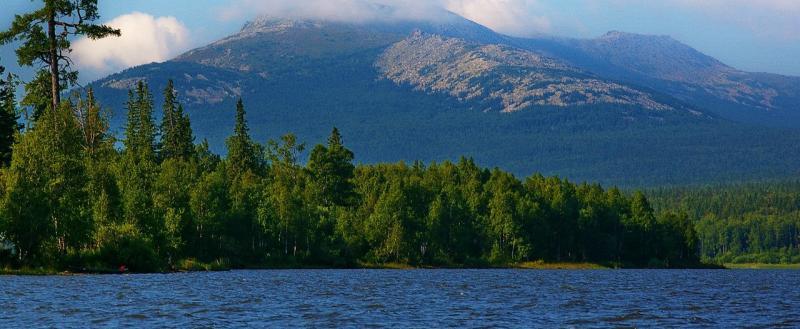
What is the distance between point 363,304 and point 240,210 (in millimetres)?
76372

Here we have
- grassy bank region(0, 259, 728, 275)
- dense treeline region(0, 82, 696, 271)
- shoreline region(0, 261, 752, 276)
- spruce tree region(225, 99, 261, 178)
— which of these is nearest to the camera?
shoreline region(0, 261, 752, 276)

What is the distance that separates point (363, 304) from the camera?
70.2m

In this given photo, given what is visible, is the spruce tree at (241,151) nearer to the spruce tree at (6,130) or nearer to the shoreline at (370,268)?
the shoreline at (370,268)

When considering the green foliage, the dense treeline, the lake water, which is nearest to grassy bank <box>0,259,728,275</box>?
the dense treeline

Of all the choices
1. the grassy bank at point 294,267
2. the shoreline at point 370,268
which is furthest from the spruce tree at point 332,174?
the shoreline at point 370,268

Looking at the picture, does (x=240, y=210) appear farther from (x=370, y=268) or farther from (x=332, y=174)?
(x=332, y=174)

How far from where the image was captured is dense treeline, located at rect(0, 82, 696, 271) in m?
100

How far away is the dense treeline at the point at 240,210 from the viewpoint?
100 meters

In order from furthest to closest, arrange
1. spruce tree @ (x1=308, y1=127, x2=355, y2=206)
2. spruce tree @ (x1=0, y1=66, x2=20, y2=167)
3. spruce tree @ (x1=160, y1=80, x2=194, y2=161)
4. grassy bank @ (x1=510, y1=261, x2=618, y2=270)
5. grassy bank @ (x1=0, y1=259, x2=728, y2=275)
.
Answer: spruce tree @ (x1=308, y1=127, x2=355, y2=206)
grassy bank @ (x1=510, y1=261, x2=618, y2=270)
spruce tree @ (x1=160, y1=80, x2=194, y2=161)
spruce tree @ (x1=0, y1=66, x2=20, y2=167)
grassy bank @ (x1=0, y1=259, x2=728, y2=275)

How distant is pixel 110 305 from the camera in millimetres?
64750

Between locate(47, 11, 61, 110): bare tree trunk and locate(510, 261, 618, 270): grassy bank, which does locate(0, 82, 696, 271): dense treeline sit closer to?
locate(510, 261, 618, 270): grassy bank

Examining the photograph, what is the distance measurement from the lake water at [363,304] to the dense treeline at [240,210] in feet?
26.0

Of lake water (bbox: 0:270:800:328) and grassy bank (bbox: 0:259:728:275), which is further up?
grassy bank (bbox: 0:259:728:275)

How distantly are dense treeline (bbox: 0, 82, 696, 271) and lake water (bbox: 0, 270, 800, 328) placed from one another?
7.94 meters
